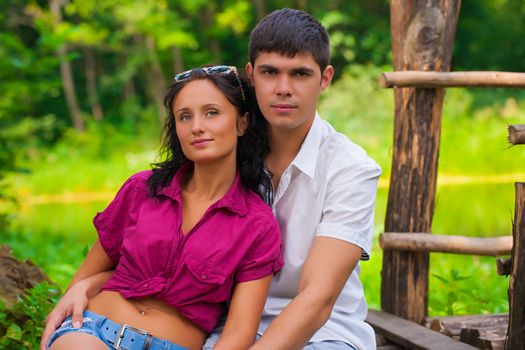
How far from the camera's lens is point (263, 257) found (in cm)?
217

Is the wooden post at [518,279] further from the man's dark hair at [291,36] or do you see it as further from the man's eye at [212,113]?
the man's eye at [212,113]

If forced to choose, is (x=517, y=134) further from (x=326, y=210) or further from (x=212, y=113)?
(x=212, y=113)

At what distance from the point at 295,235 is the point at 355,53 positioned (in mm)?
15479

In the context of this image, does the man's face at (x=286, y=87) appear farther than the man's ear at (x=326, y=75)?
No

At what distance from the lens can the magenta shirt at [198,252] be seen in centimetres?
216

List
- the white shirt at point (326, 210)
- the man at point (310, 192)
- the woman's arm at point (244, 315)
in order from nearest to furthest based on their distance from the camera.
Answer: the woman's arm at point (244, 315) → the man at point (310, 192) → the white shirt at point (326, 210)

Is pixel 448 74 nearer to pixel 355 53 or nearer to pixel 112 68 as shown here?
pixel 355 53

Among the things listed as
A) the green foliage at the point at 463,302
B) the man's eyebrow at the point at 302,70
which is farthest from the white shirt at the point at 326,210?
the green foliage at the point at 463,302

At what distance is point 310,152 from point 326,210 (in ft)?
0.72

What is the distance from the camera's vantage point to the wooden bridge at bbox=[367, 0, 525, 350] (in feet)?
10.9

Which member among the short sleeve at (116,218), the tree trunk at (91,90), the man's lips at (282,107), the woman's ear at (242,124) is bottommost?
the short sleeve at (116,218)

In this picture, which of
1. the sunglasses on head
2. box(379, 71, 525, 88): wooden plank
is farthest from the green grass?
the sunglasses on head

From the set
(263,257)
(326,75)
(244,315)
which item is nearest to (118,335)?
(244,315)

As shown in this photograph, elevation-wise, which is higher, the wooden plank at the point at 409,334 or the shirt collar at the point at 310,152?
the shirt collar at the point at 310,152
